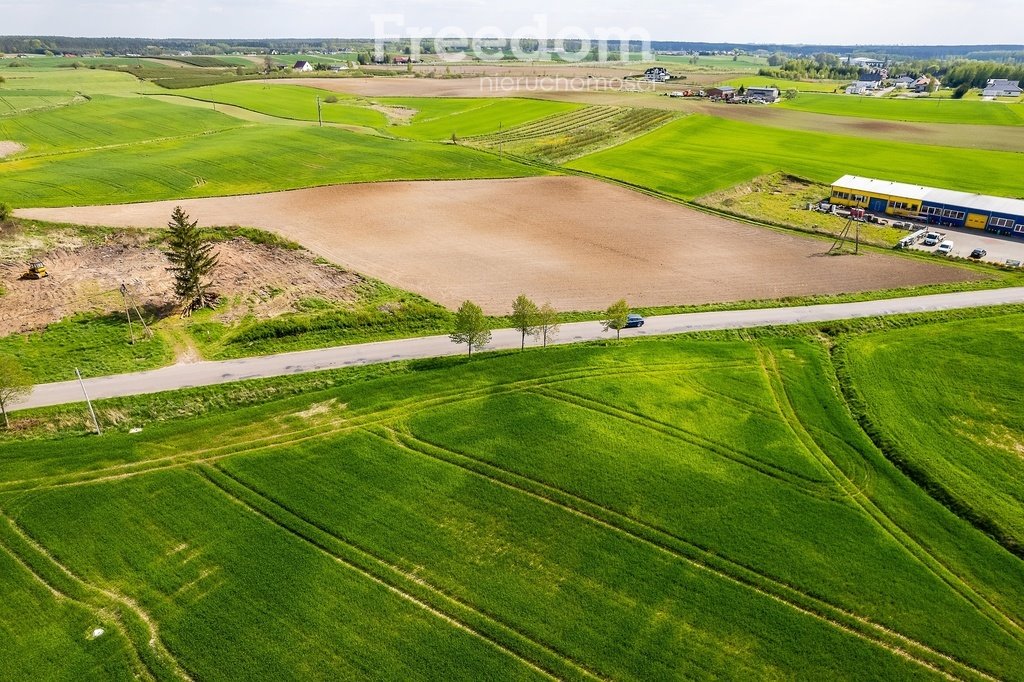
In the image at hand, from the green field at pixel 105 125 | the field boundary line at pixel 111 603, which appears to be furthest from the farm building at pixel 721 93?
the field boundary line at pixel 111 603

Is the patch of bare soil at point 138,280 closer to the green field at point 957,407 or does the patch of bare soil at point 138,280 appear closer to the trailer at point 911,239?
the green field at point 957,407

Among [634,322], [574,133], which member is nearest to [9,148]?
[574,133]

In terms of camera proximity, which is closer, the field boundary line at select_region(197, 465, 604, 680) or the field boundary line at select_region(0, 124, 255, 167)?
the field boundary line at select_region(197, 465, 604, 680)

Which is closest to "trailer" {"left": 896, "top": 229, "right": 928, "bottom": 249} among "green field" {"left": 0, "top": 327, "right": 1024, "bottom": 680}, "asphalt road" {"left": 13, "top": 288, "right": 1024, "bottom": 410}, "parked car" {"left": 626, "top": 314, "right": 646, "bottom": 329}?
"asphalt road" {"left": 13, "top": 288, "right": 1024, "bottom": 410}

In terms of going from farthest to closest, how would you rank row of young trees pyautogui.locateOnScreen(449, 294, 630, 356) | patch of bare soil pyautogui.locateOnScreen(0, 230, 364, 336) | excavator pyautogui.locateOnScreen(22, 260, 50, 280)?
excavator pyautogui.locateOnScreen(22, 260, 50, 280)
patch of bare soil pyautogui.locateOnScreen(0, 230, 364, 336)
row of young trees pyautogui.locateOnScreen(449, 294, 630, 356)

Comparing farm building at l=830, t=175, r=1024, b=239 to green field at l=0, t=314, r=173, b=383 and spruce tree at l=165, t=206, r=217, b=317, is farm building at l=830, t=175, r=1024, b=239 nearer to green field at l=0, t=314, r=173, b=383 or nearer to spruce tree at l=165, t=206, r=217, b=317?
spruce tree at l=165, t=206, r=217, b=317

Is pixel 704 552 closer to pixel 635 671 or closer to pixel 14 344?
pixel 635 671

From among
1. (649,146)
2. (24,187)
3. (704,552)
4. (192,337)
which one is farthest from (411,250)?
(649,146)
